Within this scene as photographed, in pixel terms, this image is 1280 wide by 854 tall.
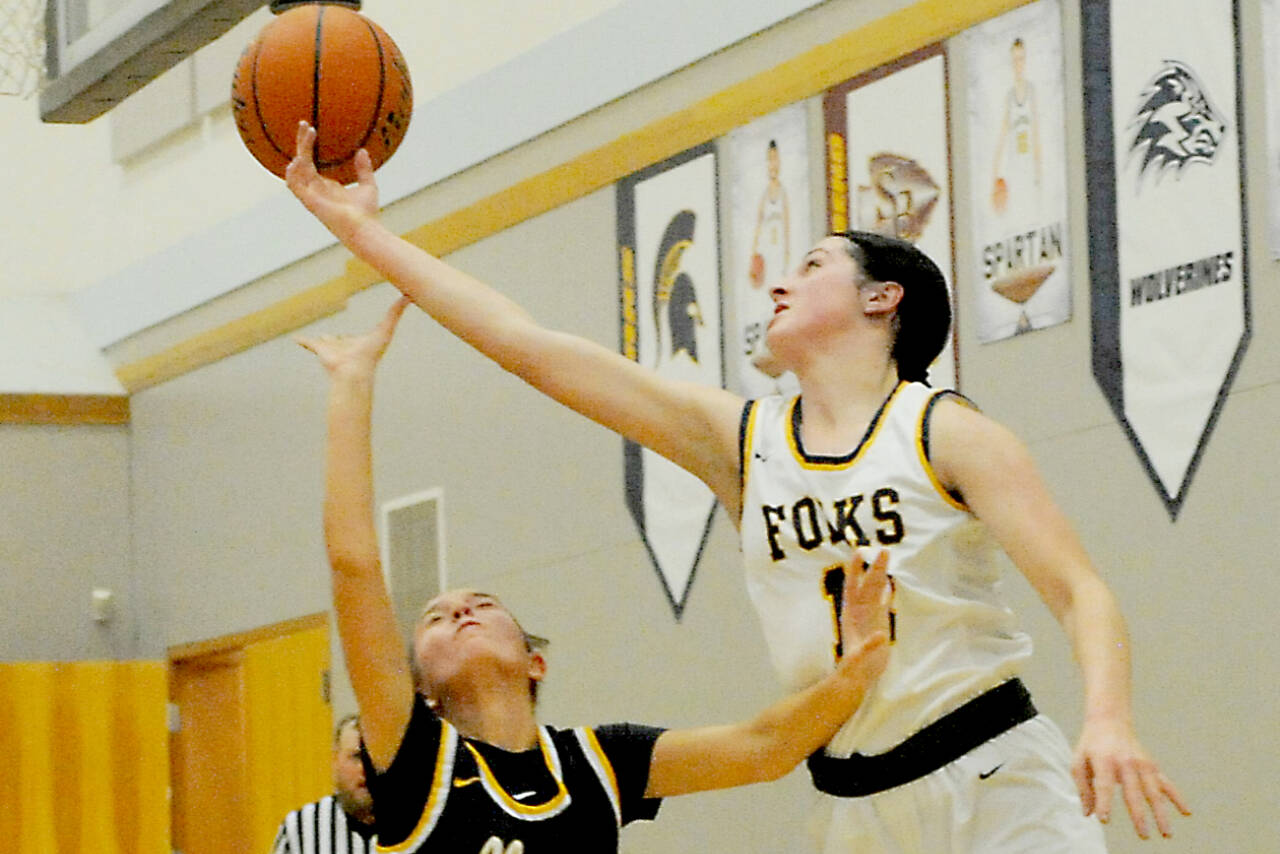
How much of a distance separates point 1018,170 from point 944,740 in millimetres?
2971

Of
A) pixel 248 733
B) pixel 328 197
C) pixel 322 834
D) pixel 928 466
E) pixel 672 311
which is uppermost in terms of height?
pixel 672 311

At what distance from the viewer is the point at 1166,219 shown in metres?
5.12

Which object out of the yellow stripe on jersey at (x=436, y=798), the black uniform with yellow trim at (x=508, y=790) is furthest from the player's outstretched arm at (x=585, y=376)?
the yellow stripe on jersey at (x=436, y=798)

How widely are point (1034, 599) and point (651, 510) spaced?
1.85 meters

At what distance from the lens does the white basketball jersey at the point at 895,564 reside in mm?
2941

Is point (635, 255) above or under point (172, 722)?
above

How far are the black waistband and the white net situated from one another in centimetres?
463

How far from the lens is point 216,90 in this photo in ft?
31.9

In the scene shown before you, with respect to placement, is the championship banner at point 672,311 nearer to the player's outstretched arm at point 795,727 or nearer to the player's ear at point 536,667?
the player's ear at point 536,667

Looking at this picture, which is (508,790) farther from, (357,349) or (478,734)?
(357,349)

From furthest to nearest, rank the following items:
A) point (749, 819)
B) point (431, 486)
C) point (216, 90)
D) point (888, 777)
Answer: point (216, 90)
point (431, 486)
point (749, 819)
point (888, 777)

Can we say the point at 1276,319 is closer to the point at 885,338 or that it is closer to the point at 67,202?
the point at 885,338

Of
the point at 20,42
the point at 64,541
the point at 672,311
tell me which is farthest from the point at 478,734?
the point at 64,541

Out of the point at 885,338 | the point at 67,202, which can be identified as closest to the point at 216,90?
the point at 67,202
